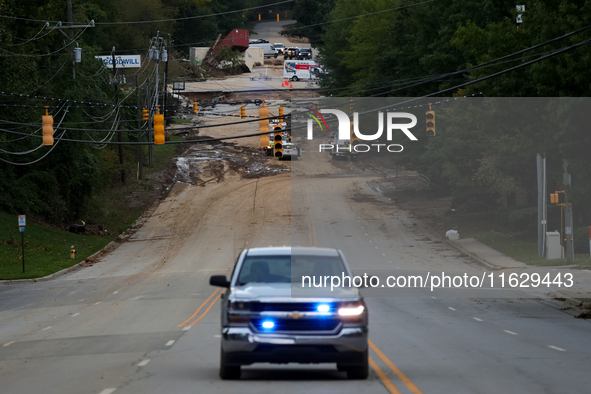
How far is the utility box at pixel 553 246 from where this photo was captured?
3609cm

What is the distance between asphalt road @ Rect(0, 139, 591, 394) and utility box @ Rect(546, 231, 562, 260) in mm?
3655

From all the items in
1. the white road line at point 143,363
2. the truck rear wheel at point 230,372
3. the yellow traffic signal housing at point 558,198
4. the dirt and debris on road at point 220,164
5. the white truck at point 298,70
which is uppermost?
the white truck at point 298,70

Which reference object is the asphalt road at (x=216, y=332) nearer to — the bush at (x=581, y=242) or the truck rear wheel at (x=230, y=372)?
the truck rear wheel at (x=230, y=372)

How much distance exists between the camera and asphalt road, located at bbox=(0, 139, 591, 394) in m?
10.2

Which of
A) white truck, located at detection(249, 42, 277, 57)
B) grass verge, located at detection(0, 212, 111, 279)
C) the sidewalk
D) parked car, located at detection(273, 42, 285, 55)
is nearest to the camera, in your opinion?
the sidewalk

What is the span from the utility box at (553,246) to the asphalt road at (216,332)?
144 inches

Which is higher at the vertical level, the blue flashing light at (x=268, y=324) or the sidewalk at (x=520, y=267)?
the blue flashing light at (x=268, y=324)

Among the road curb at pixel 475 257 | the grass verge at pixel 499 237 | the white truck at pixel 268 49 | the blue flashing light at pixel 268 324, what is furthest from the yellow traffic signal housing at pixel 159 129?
the white truck at pixel 268 49

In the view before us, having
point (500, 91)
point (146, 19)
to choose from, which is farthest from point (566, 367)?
point (146, 19)

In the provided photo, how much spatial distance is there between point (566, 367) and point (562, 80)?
17.6 meters

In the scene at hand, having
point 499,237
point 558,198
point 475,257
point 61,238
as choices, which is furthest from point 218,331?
point 61,238

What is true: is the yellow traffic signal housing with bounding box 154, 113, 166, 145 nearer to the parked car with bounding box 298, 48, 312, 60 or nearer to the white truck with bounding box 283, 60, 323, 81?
the white truck with bounding box 283, 60, 323, 81

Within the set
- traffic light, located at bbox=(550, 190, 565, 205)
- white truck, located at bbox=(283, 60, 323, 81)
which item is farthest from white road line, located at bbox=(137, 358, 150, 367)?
white truck, located at bbox=(283, 60, 323, 81)

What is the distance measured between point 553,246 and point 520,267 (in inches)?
99.6
